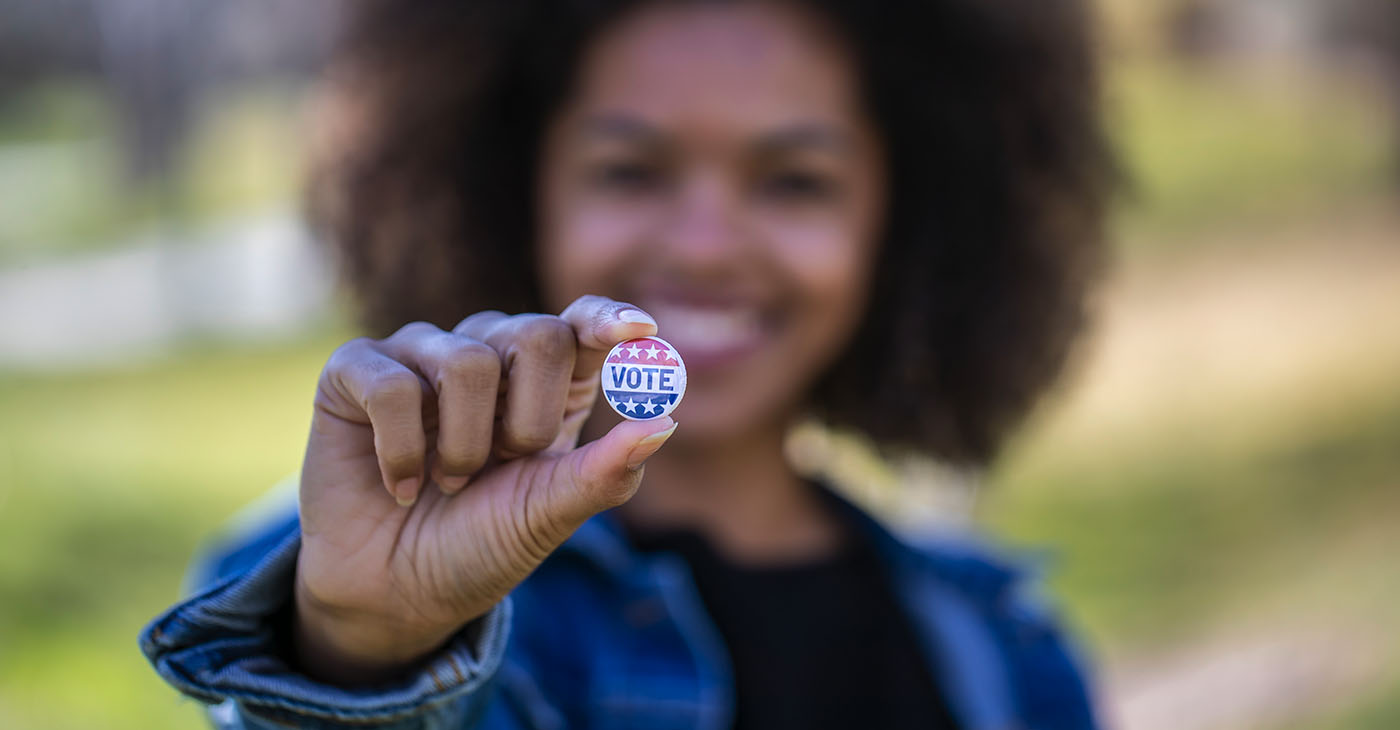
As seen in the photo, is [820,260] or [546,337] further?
[820,260]

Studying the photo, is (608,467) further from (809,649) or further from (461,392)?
(809,649)

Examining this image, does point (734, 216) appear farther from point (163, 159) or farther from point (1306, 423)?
point (163, 159)

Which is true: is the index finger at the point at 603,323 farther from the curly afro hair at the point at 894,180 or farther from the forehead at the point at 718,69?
the curly afro hair at the point at 894,180

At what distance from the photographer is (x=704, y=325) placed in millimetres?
2242

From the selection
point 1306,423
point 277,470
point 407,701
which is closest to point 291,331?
point 277,470

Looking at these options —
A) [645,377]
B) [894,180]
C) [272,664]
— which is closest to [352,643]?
[272,664]

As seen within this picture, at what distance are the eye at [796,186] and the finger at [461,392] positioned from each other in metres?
1.28

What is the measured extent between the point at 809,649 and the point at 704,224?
0.88 m

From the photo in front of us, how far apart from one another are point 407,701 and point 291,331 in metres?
11.3

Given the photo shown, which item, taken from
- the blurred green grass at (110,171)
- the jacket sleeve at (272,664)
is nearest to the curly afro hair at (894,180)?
the jacket sleeve at (272,664)

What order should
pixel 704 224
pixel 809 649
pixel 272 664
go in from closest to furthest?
pixel 272 664
pixel 704 224
pixel 809 649

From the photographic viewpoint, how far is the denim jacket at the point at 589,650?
1.28 metres

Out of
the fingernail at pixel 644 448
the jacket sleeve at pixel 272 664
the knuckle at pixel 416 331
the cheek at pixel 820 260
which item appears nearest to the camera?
the fingernail at pixel 644 448

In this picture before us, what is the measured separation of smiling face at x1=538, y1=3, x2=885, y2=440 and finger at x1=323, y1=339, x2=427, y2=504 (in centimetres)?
110
